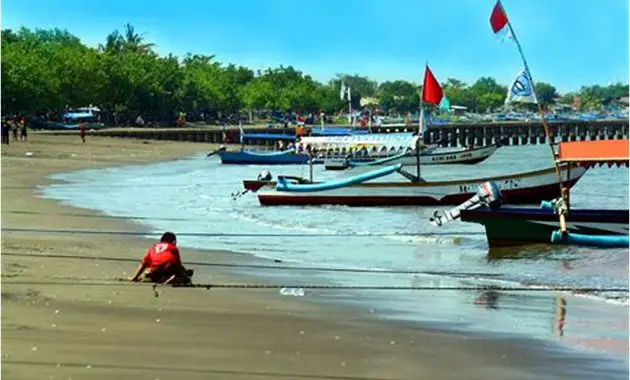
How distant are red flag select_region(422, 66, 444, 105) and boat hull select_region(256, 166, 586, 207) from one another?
3.03 meters

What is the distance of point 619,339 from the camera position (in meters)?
12.2

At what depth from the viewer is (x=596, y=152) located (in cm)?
2095

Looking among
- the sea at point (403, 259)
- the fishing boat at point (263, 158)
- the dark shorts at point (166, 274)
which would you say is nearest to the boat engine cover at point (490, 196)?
the sea at point (403, 259)

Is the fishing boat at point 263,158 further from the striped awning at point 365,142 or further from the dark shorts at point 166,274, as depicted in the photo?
the dark shorts at point 166,274

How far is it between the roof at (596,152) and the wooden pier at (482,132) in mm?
73584

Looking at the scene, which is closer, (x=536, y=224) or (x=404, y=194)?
(x=536, y=224)

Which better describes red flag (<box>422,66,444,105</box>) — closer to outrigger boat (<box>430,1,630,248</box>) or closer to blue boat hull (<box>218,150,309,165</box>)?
outrigger boat (<box>430,1,630,248</box>)

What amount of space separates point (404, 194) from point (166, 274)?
19800 millimetres

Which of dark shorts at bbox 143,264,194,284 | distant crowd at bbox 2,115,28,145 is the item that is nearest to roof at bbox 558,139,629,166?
dark shorts at bbox 143,264,194,284

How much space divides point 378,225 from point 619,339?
16.2 m

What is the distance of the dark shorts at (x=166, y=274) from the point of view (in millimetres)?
14414

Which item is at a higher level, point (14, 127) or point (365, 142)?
point (14, 127)

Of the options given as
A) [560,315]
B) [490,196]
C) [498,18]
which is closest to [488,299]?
[560,315]

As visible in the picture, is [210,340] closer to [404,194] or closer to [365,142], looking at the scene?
[404,194]
